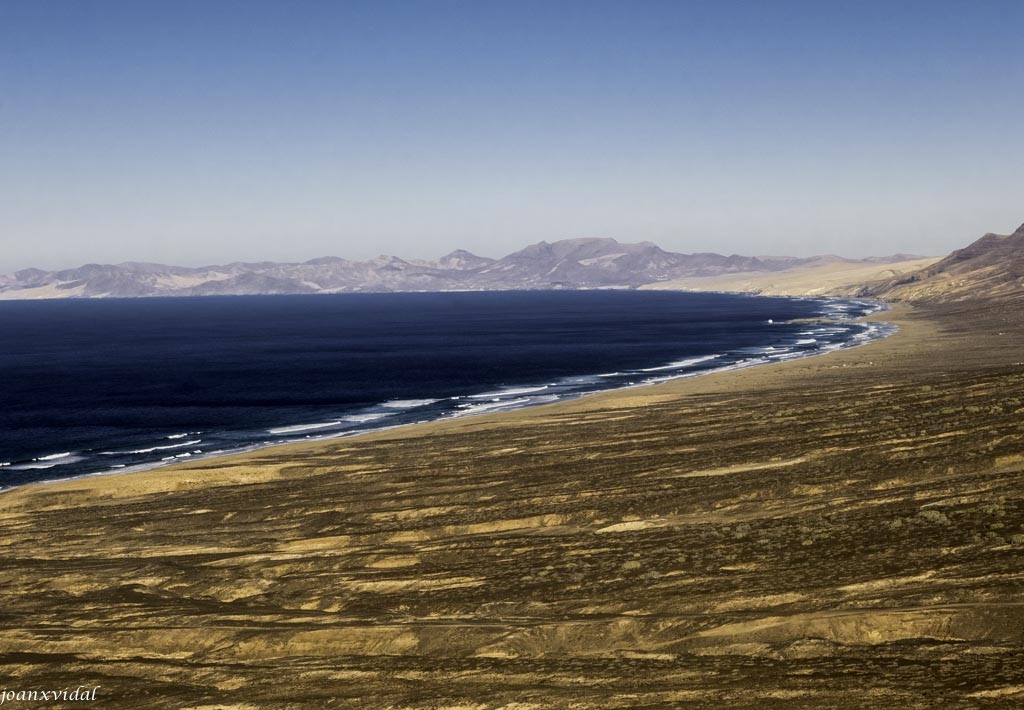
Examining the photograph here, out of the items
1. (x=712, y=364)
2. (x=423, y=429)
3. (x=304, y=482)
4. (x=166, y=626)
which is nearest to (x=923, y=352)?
(x=712, y=364)

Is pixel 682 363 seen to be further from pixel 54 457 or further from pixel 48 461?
pixel 48 461

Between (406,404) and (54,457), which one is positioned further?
(406,404)

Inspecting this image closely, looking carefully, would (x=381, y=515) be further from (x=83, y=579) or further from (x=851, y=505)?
(x=851, y=505)

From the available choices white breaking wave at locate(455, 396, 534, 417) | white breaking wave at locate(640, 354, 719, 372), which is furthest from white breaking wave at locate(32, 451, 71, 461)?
white breaking wave at locate(640, 354, 719, 372)

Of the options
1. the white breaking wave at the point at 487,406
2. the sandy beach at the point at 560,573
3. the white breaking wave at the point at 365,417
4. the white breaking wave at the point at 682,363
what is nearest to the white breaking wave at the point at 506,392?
the white breaking wave at the point at 487,406

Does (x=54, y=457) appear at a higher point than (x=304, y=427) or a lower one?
lower

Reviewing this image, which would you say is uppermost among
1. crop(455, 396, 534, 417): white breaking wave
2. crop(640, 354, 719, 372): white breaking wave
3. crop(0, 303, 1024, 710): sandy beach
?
crop(640, 354, 719, 372): white breaking wave

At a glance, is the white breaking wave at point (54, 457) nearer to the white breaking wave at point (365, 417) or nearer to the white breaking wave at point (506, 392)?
the white breaking wave at point (365, 417)

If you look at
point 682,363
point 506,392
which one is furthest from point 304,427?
point 682,363

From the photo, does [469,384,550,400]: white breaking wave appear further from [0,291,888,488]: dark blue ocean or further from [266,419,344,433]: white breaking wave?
[266,419,344,433]: white breaking wave
